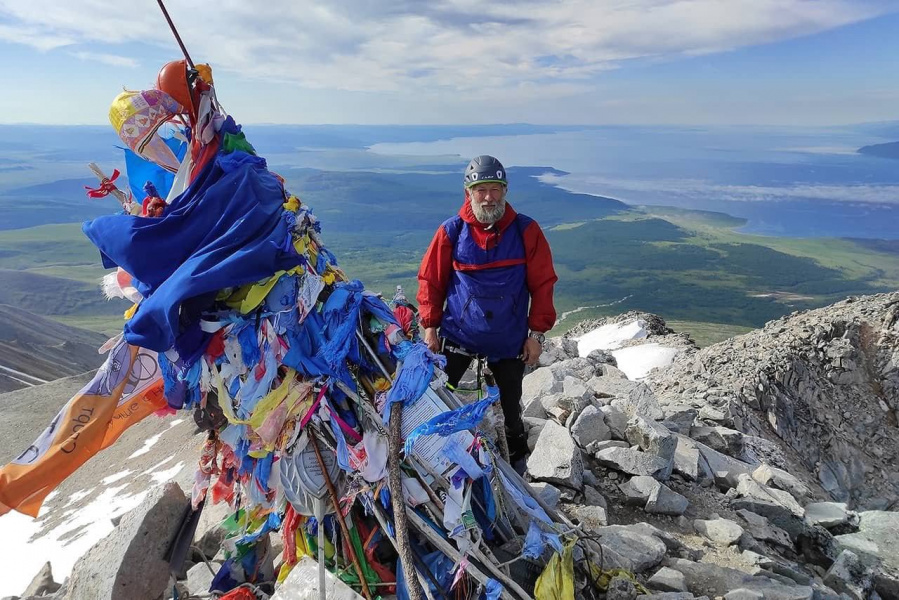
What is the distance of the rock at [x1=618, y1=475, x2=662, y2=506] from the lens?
568 cm

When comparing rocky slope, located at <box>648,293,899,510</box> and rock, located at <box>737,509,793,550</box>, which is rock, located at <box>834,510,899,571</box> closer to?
rock, located at <box>737,509,793,550</box>

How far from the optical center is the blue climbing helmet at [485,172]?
14.7 feet

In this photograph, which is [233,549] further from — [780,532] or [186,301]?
[780,532]

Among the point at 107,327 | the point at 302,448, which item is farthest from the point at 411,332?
the point at 107,327

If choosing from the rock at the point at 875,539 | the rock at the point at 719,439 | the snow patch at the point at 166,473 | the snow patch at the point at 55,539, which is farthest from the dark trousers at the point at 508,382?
the snow patch at the point at 166,473

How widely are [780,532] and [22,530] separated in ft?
61.7

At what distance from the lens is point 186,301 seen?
9.70 ft

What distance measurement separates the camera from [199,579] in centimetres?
429

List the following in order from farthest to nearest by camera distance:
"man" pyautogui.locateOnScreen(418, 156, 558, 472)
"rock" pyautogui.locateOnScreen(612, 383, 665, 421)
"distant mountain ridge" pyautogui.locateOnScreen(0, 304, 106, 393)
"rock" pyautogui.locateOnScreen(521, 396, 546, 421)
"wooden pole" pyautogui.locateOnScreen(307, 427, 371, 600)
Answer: "distant mountain ridge" pyautogui.locateOnScreen(0, 304, 106, 393) → "rock" pyautogui.locateOnScreen(521, 396, 546, 421) → "rock" pyautogui.locateOnScreen(612, 383, 665, 421) → "man" pyautogui.locateOnScreen(418, 156, 558, 472) → "wooden pole" pyautogui.locateOnScreen(307, 427, 371, 600)

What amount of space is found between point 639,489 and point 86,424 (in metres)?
5.03

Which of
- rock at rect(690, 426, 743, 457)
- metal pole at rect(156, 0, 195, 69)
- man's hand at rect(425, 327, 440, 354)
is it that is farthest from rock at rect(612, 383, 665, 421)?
metal pole at rect(156, 0, 195, 69)

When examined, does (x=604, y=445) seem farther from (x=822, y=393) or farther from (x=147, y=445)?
(x=147, y=445)

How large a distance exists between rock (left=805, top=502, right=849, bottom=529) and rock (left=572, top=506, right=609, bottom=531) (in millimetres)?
2674

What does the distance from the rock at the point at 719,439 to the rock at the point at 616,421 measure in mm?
1805
